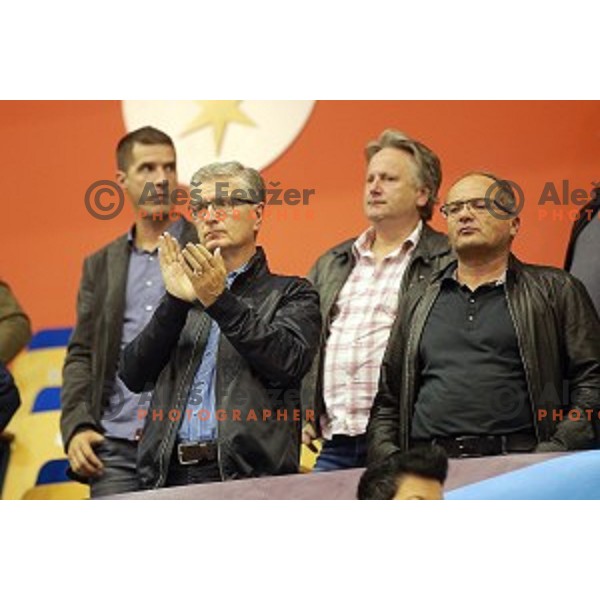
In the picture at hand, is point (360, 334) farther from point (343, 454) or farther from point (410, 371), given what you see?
point (343, 454)

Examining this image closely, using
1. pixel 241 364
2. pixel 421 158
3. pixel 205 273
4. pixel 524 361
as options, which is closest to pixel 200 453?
pixel 241 364

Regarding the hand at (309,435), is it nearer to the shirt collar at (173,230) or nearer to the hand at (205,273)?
the hand at (205,273)

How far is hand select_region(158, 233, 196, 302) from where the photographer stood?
4.43 meters

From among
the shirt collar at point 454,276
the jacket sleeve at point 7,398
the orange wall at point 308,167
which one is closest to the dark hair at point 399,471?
the shirt collar at point 454,276

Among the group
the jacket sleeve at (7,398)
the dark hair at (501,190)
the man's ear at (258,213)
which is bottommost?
the jacket sleeve at (7,398)

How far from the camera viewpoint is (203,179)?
15.0ft

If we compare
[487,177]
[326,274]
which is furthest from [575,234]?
[326,274]

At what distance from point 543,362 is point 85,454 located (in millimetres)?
1346

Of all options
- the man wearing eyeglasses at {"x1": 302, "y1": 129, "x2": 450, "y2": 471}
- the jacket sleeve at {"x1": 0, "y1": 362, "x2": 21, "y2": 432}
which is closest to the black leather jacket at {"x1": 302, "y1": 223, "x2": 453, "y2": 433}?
the man wearing eyeglasses at {"x1": 302, "y1": 129, "x2": 450, "y2": 471}

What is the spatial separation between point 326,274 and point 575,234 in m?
0.74

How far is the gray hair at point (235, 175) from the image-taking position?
180 inches

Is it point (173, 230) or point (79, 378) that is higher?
point (173, 230)

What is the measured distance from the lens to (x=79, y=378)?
→ 181 inches

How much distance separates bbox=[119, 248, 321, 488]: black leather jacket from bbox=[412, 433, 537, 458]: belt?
1.48 feet
